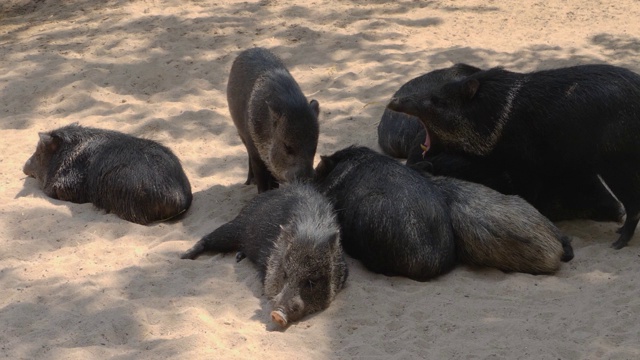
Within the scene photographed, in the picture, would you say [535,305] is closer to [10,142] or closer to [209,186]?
[209,186]

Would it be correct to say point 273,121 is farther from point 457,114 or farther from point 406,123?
point 406,123

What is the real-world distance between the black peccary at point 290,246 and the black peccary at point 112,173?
0.66 m

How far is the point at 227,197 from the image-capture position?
19.4 feet

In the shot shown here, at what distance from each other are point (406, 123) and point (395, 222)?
2.13m

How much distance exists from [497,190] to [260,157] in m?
A: 1.66

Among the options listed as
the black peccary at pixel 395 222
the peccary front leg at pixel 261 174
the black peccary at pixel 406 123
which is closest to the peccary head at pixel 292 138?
the peccary front leg at pixel 261 174

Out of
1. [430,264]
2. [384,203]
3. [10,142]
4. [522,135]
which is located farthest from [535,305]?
[10,142]

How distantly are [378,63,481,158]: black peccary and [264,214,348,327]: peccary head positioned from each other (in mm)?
2147

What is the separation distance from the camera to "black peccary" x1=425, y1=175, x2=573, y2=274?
15.0ft

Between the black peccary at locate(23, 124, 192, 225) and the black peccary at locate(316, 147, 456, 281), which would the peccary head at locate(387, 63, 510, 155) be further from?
the black peccary at locate(23, 124, 192, 225)

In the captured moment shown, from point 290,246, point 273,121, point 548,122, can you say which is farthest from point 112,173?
point 548,122

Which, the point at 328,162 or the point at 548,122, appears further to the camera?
the point at 328,162

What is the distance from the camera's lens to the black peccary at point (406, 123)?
6.44 m

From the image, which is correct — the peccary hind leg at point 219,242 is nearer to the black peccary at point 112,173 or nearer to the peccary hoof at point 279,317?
the black peccary at point 112,173
